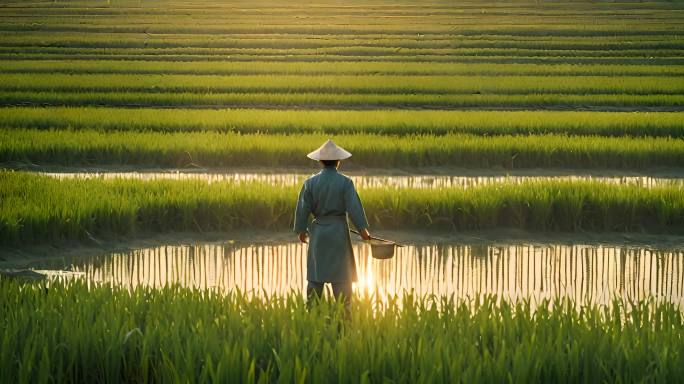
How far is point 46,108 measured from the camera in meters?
16.8

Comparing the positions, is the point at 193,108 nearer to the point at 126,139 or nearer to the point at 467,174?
the point at 126,139

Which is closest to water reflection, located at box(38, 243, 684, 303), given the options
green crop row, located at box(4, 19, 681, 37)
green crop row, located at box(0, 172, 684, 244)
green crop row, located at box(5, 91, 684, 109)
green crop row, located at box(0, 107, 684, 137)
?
green crop row, located at box(0, 172, 684, 244)

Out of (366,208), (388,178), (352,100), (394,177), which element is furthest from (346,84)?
(366,208)

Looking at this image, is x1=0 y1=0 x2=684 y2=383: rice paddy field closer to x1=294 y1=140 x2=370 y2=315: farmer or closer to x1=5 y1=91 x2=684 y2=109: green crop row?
x1=5 y1=91 x2=684 y2=109: green crop row

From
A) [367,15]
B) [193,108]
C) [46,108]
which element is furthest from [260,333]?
[367,15]

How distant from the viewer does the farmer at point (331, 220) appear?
18.3ft

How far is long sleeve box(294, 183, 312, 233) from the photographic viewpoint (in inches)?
222

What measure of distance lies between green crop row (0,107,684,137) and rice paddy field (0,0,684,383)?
0.05 meters

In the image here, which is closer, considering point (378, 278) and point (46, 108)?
point (378, 278)

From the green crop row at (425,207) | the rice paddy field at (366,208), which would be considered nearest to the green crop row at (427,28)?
the rice paddy field at (366,208)

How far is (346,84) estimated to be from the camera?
70.2 feet

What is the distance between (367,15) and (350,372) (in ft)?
148

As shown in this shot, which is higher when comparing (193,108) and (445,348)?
(193,108)

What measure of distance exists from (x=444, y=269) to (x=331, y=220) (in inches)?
73.8
